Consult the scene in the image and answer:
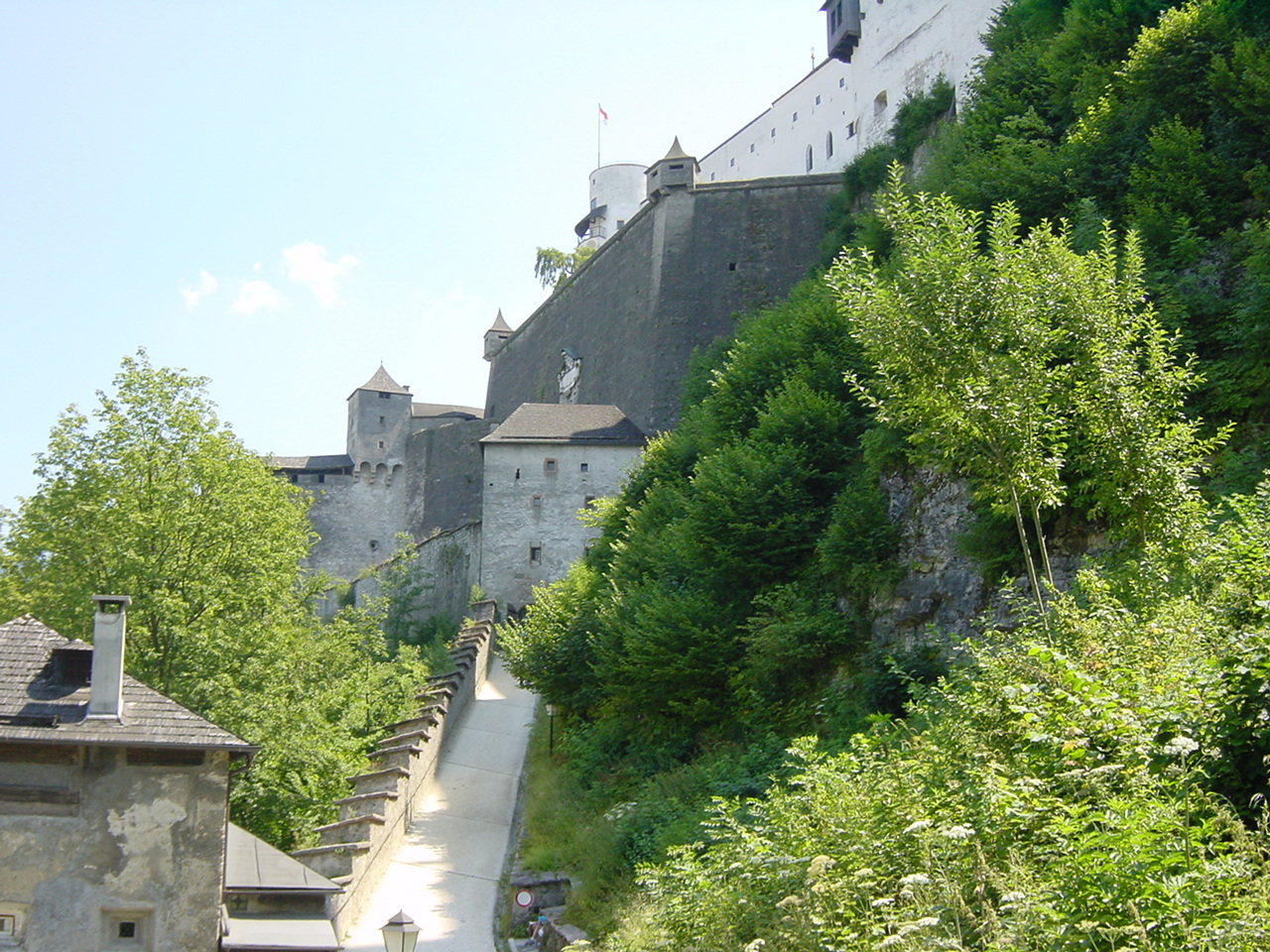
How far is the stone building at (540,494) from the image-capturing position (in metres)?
39.6

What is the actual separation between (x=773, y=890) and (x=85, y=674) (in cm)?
821

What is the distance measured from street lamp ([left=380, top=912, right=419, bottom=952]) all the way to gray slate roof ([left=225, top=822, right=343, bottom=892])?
4418 millimetres

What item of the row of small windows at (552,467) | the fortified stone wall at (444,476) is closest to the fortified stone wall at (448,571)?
the row of small windows at (552,467)

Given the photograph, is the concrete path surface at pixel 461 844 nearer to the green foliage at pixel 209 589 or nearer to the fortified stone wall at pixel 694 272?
the green foliage at pixel 209 589

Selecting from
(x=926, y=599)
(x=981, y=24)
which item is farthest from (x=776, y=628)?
(x=981, y=24)

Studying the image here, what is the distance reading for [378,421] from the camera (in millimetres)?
61625

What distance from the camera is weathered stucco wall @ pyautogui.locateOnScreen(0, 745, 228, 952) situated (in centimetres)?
1297

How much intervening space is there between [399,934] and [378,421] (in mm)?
52086

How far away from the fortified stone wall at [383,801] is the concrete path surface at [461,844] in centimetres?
28

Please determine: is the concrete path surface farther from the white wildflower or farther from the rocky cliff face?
the white wildflower

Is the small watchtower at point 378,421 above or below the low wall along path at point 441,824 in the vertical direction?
above

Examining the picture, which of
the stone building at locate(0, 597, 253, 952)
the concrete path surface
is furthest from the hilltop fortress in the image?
the stone building at locate(0, 597, 253, 952)

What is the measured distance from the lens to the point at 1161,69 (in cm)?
2069

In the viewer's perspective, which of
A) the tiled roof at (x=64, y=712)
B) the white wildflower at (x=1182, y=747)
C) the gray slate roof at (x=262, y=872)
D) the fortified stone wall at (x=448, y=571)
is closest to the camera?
the white wildflower at (x=1182, y=747)
